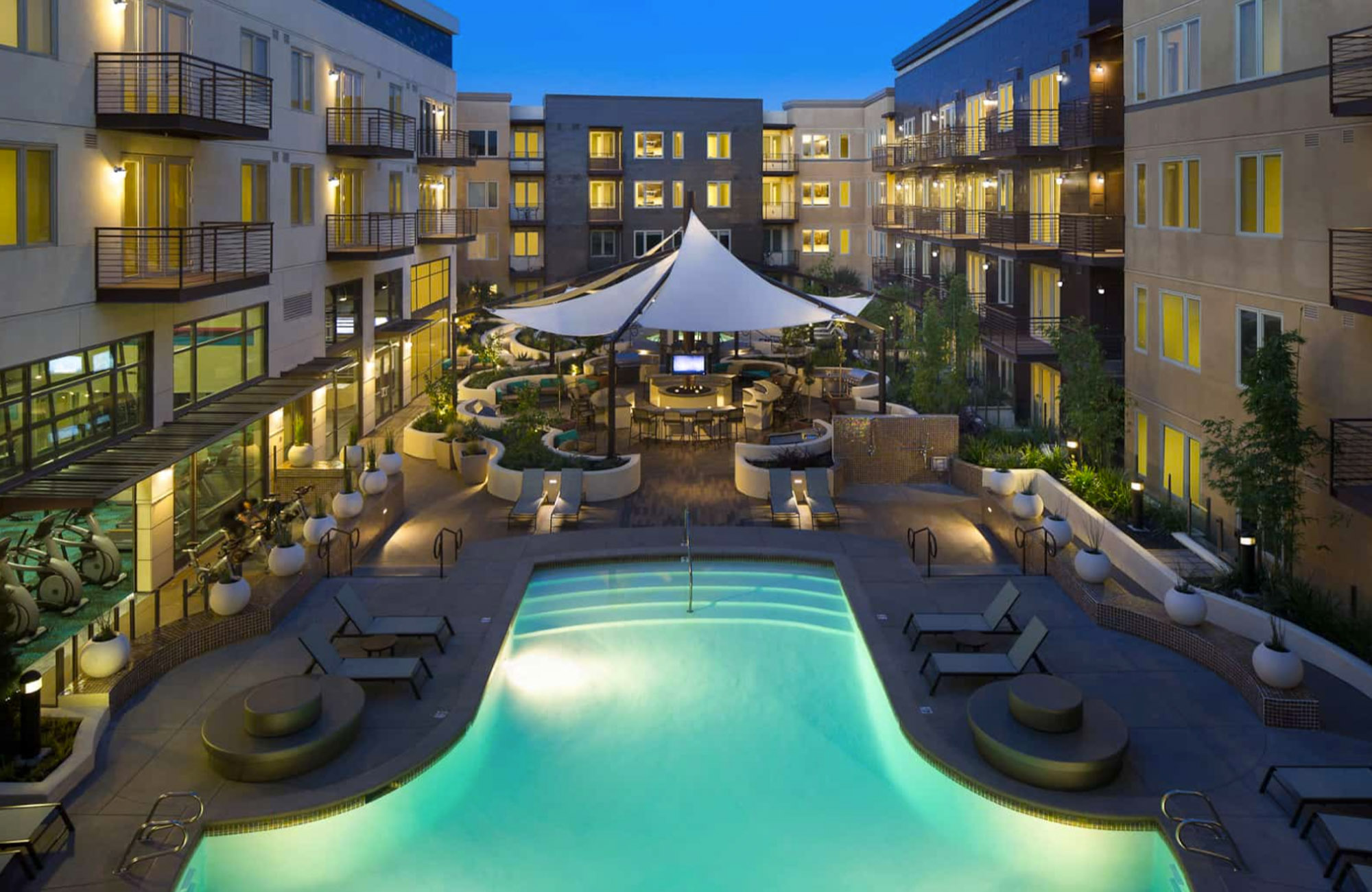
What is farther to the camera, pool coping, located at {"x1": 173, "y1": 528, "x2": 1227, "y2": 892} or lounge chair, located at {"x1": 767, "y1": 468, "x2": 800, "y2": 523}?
lounge chair, located at {"x1": 767, "y1": 468, "x2": 800, "y2": 523}

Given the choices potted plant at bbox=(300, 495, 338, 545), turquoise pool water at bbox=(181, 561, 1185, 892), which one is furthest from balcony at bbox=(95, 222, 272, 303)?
turquoise pool water at bbox=(181, 561, 1185, 892)

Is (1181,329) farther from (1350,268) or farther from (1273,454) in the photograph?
(1273,454)

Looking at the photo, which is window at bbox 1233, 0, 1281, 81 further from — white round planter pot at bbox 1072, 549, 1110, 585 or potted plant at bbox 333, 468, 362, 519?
potted plant at bbox 333, 468, 362, 519

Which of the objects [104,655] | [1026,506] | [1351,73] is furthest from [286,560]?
[1351,73]

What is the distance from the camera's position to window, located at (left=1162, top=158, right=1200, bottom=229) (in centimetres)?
1900

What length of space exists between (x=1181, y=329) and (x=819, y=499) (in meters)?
6.73

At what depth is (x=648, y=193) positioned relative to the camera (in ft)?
178

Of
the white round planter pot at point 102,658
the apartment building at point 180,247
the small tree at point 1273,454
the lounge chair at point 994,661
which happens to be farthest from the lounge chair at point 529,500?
the small tree at point 1273,454

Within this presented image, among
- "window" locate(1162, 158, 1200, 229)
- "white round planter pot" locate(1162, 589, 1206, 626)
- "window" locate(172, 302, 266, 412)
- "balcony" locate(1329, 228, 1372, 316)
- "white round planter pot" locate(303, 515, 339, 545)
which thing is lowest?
"white round planter pot" locate(1162, 589, 1206, 626)

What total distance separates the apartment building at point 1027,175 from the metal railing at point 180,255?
16184 mm

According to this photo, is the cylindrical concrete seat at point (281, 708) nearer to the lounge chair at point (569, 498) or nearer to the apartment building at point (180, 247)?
the apartment building at point (180, 247)

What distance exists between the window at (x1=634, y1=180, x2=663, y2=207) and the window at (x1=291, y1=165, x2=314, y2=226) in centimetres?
3044

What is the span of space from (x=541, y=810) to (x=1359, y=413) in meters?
11.1

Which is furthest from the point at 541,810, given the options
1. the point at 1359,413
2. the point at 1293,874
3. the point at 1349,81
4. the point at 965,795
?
the point at 1349,81
